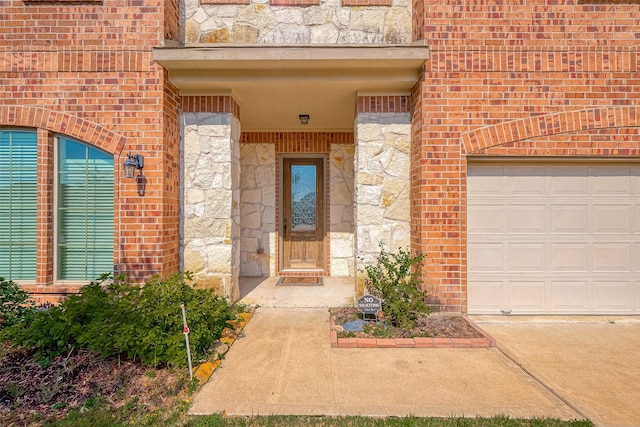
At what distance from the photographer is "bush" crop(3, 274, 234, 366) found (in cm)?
304

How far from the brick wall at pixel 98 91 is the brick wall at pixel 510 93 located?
3.70 meters

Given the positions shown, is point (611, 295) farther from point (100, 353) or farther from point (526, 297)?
point (100, 353)

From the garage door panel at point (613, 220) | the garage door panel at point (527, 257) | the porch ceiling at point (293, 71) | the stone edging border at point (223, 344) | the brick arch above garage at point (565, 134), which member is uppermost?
the porch ceiling at point (293, 71)

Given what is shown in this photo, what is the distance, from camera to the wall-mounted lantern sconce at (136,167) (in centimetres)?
432

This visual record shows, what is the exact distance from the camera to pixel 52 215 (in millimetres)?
4578

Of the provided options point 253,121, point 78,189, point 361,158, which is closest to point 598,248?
point 361,158

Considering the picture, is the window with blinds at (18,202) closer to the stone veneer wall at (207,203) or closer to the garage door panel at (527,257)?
the stone veneer wall at (207,203)

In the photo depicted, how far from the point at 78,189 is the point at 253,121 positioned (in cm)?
322

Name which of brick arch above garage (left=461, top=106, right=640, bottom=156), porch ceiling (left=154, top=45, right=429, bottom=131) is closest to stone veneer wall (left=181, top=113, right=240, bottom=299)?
porch ceiling (left=154, top=45, right=429, bottom=131)

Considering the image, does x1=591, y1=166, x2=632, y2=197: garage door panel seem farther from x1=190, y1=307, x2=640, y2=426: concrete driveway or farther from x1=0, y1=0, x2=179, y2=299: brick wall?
x1=0, y1=0, x2=179, y2=299: brick wall

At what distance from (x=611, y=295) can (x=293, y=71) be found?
557cm

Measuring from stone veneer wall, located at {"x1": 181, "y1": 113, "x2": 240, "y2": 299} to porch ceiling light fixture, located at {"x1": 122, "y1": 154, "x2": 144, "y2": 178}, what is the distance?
2.17 ft

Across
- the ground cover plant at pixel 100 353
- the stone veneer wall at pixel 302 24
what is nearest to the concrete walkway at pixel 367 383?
the ground cover plant at pixel 100 353

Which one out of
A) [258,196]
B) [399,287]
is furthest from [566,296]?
[258,196]
